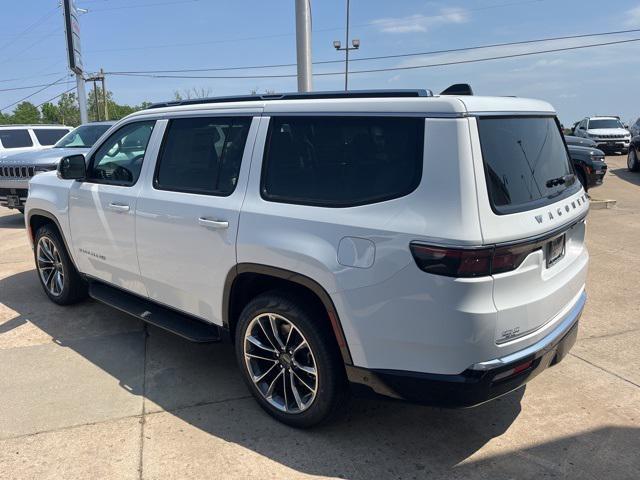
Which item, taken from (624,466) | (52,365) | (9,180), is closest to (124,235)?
(52,365)

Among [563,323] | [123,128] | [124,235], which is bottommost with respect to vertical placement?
[563,323]

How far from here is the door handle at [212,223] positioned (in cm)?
321

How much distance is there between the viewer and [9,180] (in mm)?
9648

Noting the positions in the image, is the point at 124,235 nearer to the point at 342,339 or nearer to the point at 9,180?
the point at 342,339

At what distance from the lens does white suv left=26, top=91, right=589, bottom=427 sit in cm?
242

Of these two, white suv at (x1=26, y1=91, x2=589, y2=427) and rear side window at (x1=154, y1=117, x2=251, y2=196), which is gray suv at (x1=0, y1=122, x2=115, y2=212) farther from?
rear side window at (x1=154, y1=117, x2=251, y2=196)

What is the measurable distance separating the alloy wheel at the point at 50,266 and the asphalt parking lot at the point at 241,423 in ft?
2.22

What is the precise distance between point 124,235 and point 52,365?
1142 millimetres

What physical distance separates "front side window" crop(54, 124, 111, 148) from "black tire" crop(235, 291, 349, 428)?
8.85 meters

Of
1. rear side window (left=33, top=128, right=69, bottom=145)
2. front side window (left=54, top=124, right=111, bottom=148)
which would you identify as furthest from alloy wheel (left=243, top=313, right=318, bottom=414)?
rear side window (left=33, top=128, right=69, bottom=145)

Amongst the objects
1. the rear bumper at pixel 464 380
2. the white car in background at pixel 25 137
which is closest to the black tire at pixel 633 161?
the rear bumper at pixel 464 380

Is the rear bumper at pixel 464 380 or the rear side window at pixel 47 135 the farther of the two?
the rear side window at pixel 47 135

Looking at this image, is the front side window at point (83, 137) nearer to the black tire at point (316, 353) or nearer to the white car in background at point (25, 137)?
the white car in background at point (25, 137)

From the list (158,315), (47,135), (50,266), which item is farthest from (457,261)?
(47,135)
